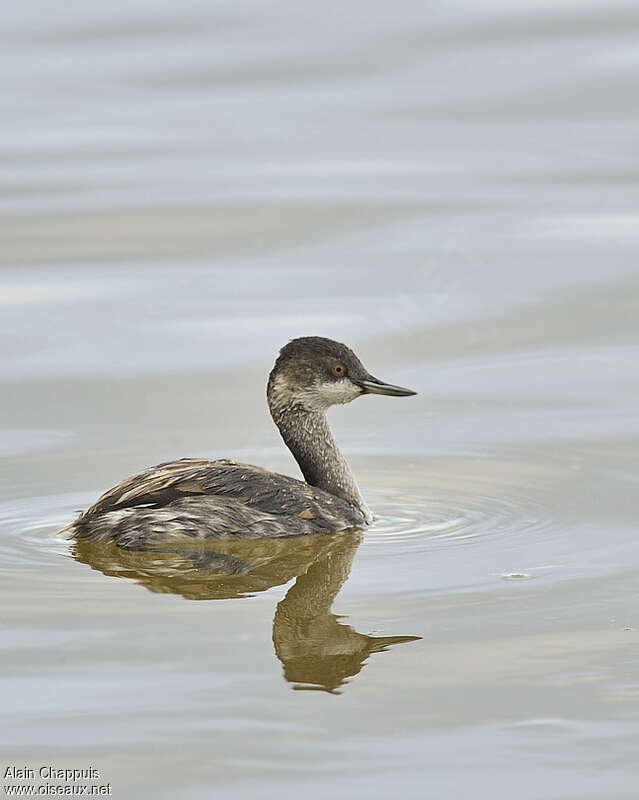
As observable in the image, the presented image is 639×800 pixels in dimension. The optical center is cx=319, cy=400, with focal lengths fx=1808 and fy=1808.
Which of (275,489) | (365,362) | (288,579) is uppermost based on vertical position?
(365,362)

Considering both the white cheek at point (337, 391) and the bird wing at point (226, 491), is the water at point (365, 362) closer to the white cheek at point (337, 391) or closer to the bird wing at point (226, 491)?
the bird wing at point (226, 491)

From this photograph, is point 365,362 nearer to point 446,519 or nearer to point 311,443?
point 311,443

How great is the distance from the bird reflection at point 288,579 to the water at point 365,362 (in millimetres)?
24

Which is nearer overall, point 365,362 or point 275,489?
point 275,489

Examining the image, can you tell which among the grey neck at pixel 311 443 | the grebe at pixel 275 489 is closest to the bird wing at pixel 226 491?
the grebe at pixel 275 489

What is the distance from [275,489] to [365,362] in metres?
2.57

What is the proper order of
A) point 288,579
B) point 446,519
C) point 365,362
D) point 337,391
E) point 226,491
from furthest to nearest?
point 365,362 → point 337,391 → point 446,519 → point 226,491 → point 288,579

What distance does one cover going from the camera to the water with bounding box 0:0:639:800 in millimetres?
5250

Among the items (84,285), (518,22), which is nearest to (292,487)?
(84,285)

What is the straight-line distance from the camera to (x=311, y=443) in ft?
27.5

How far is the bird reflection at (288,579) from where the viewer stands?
584 centimetres

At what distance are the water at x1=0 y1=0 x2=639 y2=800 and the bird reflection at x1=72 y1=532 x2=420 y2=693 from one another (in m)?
0.02

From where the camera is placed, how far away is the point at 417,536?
7.44 meters

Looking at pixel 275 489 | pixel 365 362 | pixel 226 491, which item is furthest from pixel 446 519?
pixel 365 362
